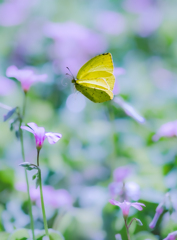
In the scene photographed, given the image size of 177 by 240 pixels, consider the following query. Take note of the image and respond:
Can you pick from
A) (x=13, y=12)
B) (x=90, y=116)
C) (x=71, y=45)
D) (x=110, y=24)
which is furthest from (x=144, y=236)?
(x=13, y=12)

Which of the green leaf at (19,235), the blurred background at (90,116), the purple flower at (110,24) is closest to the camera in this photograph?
the green leaf at (19,235)

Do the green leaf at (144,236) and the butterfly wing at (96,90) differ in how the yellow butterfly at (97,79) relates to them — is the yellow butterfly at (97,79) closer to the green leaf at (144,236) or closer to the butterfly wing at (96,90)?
the butterfly wing at (96,90)

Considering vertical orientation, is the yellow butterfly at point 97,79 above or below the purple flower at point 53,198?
above

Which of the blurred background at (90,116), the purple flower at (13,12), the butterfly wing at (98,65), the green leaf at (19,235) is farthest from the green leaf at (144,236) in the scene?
the purple flower at (13,12)

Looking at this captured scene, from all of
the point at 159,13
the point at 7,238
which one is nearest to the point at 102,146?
the point at 7,238

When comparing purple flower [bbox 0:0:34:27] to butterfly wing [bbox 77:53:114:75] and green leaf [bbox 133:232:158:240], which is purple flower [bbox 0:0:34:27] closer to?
butterfly wing [bbox 77:53:114:75]

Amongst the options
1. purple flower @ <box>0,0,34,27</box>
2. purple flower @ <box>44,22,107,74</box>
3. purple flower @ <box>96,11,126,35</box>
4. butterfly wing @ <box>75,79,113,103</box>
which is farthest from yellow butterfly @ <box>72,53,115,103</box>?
purple flower @ <box>0,0,34,27</box>

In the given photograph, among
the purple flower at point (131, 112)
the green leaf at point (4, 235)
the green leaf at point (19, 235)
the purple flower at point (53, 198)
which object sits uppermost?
the purple flower at point (131, 112)

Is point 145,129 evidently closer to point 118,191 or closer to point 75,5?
point 118,191
